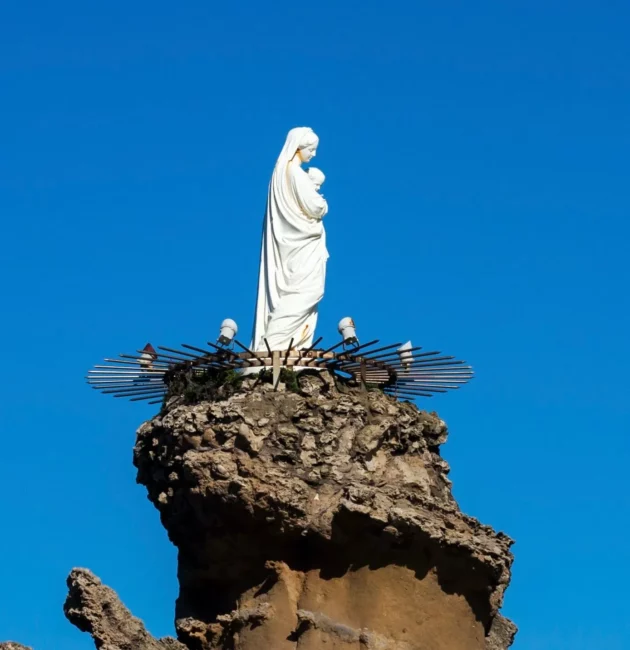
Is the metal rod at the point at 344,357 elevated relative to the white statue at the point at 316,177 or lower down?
lower down

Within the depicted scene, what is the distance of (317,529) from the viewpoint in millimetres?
27859

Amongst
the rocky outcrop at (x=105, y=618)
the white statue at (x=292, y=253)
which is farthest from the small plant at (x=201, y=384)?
the rocky outcrop at (x=105, y=618)

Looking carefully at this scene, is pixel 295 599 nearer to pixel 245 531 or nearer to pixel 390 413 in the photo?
pixel 245 531

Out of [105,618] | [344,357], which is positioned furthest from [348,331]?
[105,618]

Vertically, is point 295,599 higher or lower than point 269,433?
lower

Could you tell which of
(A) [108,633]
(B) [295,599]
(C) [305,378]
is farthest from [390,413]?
(A) [108,633]

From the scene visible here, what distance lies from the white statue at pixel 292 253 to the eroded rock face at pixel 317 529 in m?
1.31

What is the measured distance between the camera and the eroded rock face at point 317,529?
27.8 m

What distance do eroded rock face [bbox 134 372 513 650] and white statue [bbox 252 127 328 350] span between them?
131 centimetres

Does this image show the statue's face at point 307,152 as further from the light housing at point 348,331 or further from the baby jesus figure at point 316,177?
the light housing at point 348,331

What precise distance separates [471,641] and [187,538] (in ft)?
15.0

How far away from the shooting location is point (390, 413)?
1156 inches

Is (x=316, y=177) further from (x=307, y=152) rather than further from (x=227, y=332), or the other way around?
(x=227, y=332)

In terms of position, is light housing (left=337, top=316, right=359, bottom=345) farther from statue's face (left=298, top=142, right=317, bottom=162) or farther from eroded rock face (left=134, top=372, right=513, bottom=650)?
statue's face (left=298, top=142, right=317, bottom=162)
